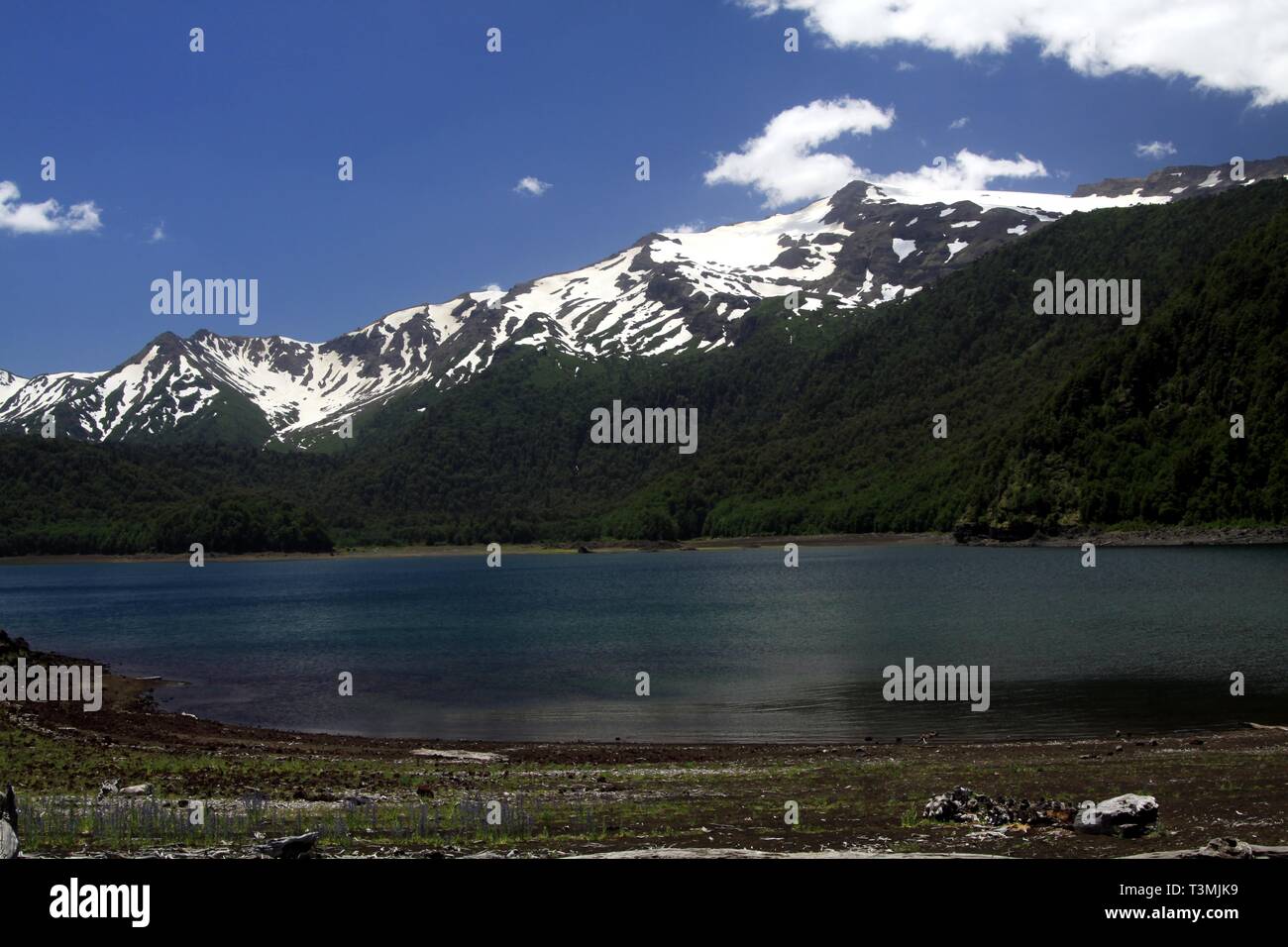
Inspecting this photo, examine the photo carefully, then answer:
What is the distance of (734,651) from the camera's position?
6081 cm

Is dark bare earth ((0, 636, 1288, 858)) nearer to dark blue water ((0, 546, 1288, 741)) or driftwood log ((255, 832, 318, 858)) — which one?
driftwood log ((255, 832, 318, 858))

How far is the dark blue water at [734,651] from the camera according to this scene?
131 feet

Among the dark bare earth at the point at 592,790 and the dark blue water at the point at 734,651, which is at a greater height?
the dark bare earth at the point at 592,790

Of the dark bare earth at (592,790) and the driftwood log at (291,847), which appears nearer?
the driftwood log at (291,847)

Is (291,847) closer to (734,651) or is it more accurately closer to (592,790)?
(592,790)

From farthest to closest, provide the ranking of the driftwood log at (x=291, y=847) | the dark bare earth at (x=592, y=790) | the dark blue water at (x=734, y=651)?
1. the dark blue water at (x=734, y=651)
2. the dark bare earth at (x=592, y=790)
3. the driftwood log at (x=291, y=847)

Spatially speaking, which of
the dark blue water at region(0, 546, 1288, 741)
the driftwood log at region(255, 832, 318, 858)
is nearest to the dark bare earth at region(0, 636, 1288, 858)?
the driftwood log at region(255, 832, 318, 858)

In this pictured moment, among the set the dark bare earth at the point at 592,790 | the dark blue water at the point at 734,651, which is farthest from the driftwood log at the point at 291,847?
the dark blue water at the point at 734,651

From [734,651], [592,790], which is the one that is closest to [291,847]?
[592,790]

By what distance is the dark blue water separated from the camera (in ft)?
131

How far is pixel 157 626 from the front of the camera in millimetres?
94562

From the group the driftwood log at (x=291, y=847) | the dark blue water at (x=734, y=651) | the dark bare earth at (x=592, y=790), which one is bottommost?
the dark blue water at (x=734, y=651)

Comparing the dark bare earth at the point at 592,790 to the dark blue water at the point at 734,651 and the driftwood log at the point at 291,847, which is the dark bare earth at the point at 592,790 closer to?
the driftwood log at the point at 291,847
